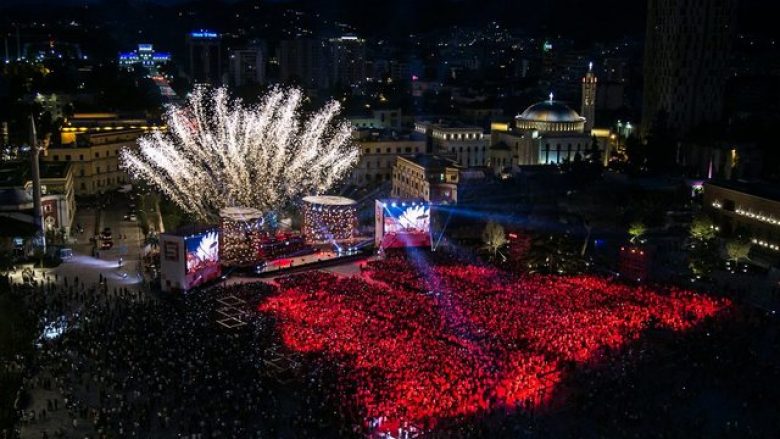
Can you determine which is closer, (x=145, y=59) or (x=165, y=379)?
(x=165, y=379)

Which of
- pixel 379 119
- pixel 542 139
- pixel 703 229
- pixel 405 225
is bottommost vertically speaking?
pixel 405 225

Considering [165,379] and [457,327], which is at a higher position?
[457,327]

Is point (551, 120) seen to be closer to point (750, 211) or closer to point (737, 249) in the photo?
point (750, 211)

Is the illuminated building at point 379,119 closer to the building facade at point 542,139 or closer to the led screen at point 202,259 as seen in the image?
the building facade at point 542,139

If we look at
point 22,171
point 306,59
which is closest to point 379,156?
point 22,171

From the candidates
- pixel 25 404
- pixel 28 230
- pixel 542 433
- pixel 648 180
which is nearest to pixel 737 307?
pixel 542 433

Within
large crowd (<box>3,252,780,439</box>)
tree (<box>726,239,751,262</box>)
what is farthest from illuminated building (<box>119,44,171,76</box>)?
tree (<box>726,239,751,262</box>)
